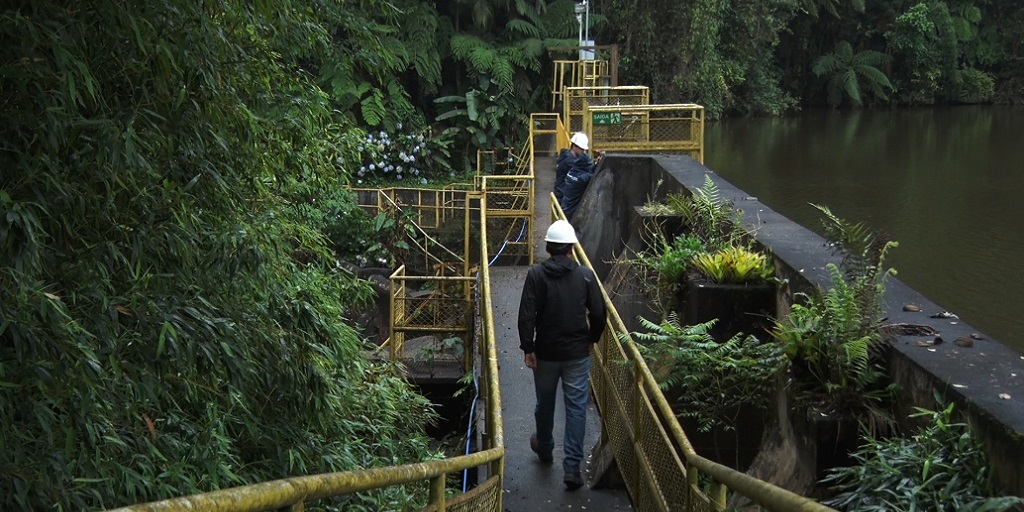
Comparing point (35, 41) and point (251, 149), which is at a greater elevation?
point (35, 41)

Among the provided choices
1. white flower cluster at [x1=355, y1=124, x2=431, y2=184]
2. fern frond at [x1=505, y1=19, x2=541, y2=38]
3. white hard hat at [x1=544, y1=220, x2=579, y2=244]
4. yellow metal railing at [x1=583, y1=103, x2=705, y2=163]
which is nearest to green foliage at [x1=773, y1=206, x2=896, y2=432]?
white hard hat at [x1=544, y1=220, x2=579, y2=244]

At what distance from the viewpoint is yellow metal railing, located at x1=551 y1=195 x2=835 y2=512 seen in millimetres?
4648

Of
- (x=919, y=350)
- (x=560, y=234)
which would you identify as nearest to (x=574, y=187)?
(x=560, y=234)

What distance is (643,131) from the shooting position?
57.6ft

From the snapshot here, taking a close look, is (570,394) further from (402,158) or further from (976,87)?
(976,87)

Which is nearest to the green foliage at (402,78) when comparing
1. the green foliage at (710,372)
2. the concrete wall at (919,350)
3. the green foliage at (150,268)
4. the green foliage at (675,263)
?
the concrete wall at (919,350)

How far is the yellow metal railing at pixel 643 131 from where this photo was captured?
1744 cm

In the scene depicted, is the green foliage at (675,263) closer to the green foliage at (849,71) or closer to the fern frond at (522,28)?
the fern frond at (522,28)

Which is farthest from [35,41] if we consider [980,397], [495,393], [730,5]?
[730,5]

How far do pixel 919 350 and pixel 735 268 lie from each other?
268 centimetres

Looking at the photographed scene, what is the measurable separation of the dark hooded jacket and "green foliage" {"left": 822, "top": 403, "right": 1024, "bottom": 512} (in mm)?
1996

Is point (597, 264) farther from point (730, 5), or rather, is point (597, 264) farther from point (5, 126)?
point (730, 5)

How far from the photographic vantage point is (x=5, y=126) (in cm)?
443

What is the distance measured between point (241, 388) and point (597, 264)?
1071 centimetres
